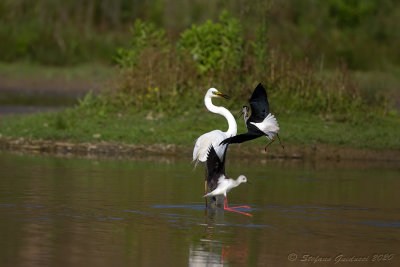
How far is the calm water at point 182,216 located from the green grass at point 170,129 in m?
1.98

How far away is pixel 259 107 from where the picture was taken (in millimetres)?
13055

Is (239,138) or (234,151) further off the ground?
(239,138)

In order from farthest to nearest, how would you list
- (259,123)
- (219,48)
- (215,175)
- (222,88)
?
(219,48) < (222,88) < (259,123) < (215,175)

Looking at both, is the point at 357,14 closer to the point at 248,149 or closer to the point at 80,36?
the point at 80,36

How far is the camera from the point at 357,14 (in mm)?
42250

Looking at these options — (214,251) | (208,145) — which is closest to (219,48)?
(208,145)

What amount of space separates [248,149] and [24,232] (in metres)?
8.79

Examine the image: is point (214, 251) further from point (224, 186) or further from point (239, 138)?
point (239, 138)

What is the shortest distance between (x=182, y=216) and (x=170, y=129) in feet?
26.3

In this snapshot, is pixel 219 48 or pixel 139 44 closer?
pixel 219 48

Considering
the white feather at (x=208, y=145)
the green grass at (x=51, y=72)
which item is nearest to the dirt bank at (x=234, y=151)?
the white feather at (x=208, y=145)

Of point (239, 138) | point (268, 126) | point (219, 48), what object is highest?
point (219, 48)

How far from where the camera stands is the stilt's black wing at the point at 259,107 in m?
12.8

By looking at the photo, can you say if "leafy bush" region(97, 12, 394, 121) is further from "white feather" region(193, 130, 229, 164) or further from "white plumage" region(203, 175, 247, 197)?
"white plumage" region(203, 175, 247, 197)
